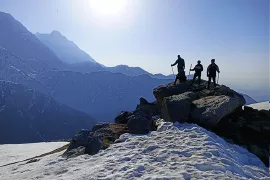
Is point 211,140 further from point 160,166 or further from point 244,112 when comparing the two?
point 244,112

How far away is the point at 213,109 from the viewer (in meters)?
20.8

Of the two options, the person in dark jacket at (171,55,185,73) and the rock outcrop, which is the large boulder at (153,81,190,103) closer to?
the person in dark jacket at (171,55,185,73)

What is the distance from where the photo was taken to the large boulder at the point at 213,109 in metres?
20.3

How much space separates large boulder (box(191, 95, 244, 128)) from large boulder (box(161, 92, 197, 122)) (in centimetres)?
57

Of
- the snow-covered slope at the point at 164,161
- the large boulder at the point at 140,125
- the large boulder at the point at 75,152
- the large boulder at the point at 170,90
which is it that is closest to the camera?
the snow-covered slope at the point at 164,161

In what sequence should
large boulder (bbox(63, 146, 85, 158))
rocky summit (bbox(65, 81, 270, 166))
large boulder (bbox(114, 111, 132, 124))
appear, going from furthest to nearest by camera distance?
large boulder (bbox(114, 111, 132, 124)) → rocky summit (bbox(65, 81, 270, 166)) → large boulder (bbox(63, 146, 85, 158))

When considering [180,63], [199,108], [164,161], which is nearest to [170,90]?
[180,63]

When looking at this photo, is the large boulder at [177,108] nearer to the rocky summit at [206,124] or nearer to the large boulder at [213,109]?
the rocky summit at [206,124]

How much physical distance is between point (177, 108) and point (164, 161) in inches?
342

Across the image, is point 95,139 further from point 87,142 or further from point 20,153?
point 20,153

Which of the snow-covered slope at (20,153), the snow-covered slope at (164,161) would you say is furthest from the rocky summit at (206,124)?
the snow-covered slope at (20,153)

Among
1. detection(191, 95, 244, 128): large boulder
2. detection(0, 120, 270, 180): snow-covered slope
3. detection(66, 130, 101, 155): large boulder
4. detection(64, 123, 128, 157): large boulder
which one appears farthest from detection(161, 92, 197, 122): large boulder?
detection(66, 130, 101, 155): large boulder

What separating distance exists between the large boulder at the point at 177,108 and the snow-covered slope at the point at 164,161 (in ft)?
7.92

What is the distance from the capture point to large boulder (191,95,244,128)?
798 inches
